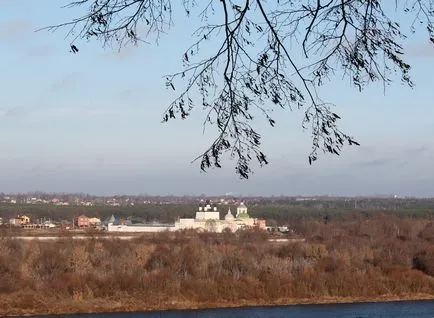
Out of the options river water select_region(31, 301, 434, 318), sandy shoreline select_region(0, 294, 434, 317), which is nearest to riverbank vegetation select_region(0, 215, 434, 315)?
sandy shoreline select_region(0, 294, 434, 317)

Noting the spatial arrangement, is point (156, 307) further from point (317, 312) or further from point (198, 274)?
point (317, 312)

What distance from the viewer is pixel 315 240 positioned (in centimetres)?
4612

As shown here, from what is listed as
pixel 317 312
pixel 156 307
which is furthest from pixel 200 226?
pixel 317 312

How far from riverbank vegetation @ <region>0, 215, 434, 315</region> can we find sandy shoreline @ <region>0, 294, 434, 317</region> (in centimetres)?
4

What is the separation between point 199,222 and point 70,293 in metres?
31.7

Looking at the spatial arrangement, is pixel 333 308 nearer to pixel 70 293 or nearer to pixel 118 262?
pixel 70 293

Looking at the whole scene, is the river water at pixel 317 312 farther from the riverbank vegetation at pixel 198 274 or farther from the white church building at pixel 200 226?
the white church building at pixel 200 226

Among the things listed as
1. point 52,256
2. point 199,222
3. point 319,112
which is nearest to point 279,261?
point 52,256

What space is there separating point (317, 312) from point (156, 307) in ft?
18.5

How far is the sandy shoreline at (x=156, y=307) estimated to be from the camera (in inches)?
1032

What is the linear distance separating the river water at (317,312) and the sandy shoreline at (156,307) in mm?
755

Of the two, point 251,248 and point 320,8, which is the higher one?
point 320,8

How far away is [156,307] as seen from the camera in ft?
89.1

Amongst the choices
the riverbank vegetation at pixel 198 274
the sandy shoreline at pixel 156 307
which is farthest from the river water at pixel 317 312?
the riverbank vegetation at pixel 198 274
